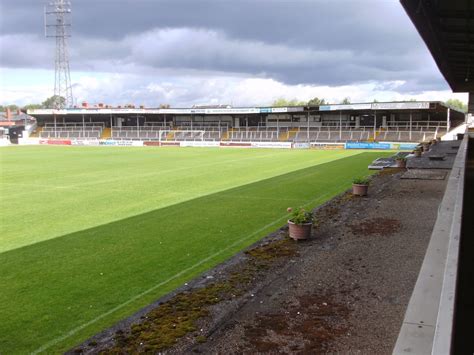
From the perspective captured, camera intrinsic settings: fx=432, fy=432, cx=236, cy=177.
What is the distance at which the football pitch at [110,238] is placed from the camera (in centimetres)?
554

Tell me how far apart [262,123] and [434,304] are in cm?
5837

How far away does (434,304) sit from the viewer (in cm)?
350

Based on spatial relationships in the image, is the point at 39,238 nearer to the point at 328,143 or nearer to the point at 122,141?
the point at 328,143

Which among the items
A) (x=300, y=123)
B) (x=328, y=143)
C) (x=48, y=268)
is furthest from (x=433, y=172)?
(x=300, y=123)

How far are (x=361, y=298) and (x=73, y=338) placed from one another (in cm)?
339

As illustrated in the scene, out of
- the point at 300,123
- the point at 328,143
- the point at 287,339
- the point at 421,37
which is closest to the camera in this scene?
the point at 287,339

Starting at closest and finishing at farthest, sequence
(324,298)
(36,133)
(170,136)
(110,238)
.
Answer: (324,298) → (110,238) → (170,136) → (36,133)

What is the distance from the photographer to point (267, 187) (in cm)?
1731

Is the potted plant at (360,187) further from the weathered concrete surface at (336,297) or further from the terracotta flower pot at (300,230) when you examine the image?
the terracotta flower pot at (300,230)

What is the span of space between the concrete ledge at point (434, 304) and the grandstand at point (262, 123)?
4445cm

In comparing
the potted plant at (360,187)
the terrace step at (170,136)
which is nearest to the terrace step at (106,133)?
the terrace step at (170,136)

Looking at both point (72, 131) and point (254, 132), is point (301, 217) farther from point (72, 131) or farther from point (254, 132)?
point (72, 131)

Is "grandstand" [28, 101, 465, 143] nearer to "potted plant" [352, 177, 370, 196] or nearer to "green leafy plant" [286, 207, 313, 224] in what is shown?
"potted plant" [352, 177, 370, 196]

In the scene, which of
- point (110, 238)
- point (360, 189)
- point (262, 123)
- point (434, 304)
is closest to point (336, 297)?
point (434, 304)
